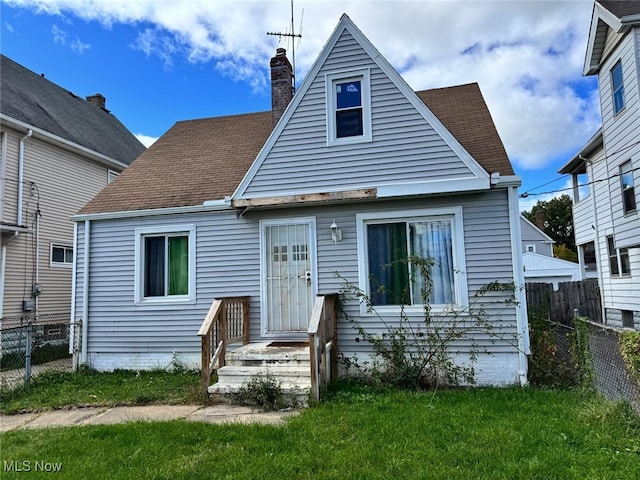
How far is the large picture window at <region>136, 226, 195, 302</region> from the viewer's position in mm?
8516

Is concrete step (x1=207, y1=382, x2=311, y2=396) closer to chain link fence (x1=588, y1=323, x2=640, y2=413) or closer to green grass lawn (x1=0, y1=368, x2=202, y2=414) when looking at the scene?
green grass lawn (x1=0, y1=368, x2=202, y2=414)

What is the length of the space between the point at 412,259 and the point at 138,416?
182 inches

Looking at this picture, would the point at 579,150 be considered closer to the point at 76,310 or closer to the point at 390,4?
the point at 390,4

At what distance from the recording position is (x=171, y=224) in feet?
28.2

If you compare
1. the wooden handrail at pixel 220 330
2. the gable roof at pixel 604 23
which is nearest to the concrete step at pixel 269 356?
the wooden handrail at pixel 220 330

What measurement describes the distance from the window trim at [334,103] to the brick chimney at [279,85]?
1.91 metres

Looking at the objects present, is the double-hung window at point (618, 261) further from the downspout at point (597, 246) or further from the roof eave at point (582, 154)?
the roof eave at point (582, 154)

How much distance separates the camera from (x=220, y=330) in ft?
23.0

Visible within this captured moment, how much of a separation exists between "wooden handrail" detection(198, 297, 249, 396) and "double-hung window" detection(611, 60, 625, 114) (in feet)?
36.8

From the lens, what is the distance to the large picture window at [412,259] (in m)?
7.11

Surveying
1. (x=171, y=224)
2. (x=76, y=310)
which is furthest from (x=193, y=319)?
(x=76, y=310)

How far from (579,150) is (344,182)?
12.0 m

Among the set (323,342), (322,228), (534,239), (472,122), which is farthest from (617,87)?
(534,239)

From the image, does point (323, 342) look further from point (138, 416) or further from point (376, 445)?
point (138, 416)
